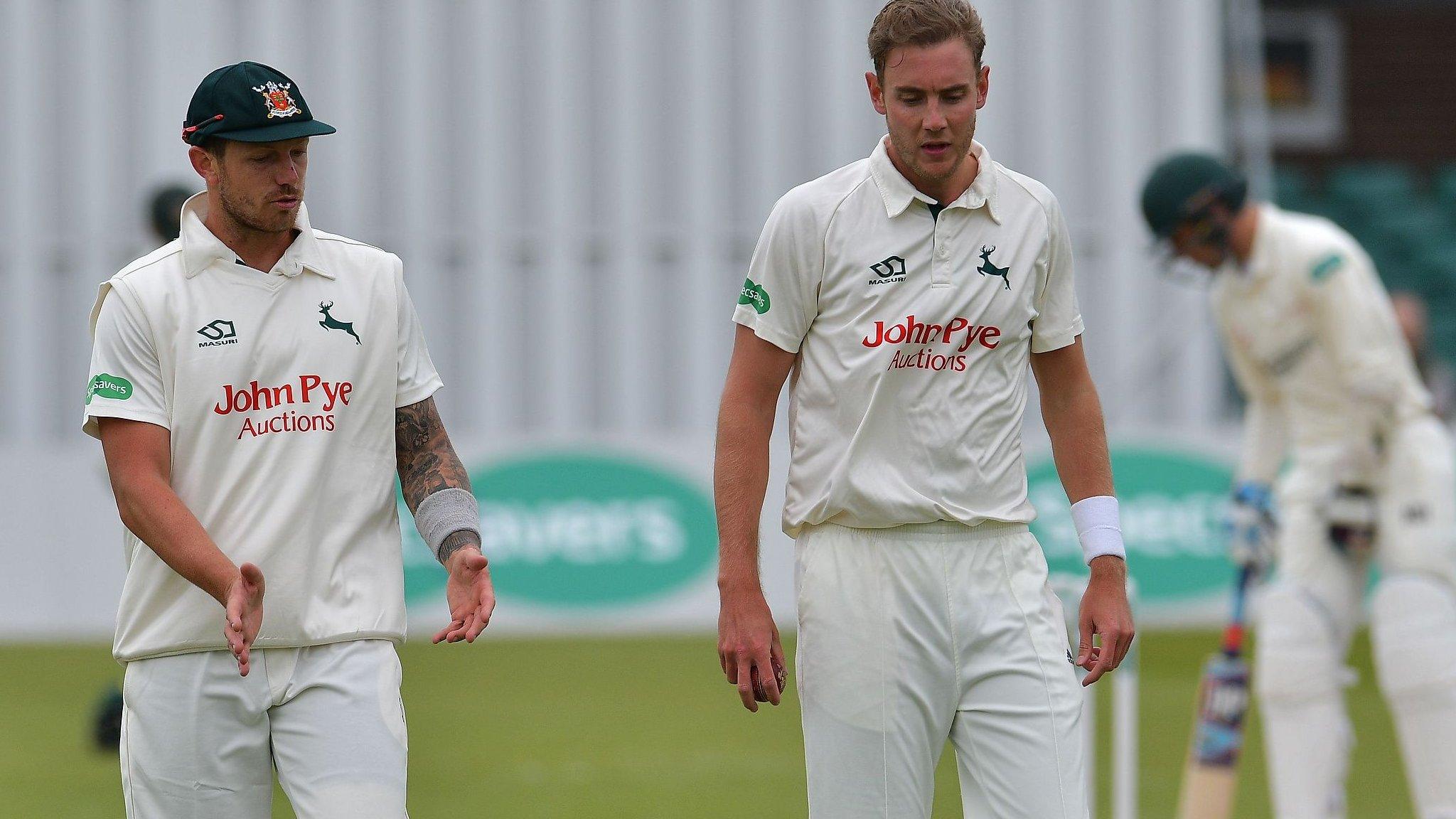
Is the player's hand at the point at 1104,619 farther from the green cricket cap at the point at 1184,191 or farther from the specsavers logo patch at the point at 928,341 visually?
the green cricket cap at the point at 1184,191

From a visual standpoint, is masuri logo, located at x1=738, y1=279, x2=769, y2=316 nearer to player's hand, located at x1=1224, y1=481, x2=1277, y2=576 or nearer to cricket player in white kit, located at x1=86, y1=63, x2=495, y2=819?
cricket player in white kit, located at x1=86, y1=63, x2=495, y2=819

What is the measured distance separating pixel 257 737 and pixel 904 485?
3.98ft

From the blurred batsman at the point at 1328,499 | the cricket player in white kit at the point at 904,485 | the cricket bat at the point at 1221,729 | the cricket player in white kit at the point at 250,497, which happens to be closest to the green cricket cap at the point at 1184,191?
the blurred batsman at the point at 1328,499

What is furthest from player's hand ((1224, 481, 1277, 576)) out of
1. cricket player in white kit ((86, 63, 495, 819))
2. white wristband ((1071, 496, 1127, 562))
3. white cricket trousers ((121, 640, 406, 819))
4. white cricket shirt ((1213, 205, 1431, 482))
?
white cricket trousers ((121, 640, 406, 819))

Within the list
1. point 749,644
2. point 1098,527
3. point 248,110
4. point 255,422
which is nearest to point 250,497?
point 255,422

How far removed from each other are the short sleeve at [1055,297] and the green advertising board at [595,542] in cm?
669

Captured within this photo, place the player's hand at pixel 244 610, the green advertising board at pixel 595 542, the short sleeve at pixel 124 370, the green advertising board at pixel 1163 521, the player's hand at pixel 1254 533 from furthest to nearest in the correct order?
the green advertising board at pixel 595 542 → the green advertising board at pixel 1163 521 → the player's hand at pixel 1254 533 → the short sleeve at pixel 124 370 → the player's hand at pixel 244 610

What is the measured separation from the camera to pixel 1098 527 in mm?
3588

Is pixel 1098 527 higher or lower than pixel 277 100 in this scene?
lower

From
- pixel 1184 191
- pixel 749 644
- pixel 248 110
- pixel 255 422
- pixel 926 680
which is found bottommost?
pixel 926 680

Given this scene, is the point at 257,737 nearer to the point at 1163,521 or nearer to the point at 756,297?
the point at 756,297

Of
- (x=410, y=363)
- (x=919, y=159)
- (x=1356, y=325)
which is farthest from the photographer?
(x=1356, y=325)

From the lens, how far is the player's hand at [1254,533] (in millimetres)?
5777

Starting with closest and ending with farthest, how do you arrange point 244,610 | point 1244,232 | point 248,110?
1. point 244,610
2. point 248,110
3. point 1244,232
